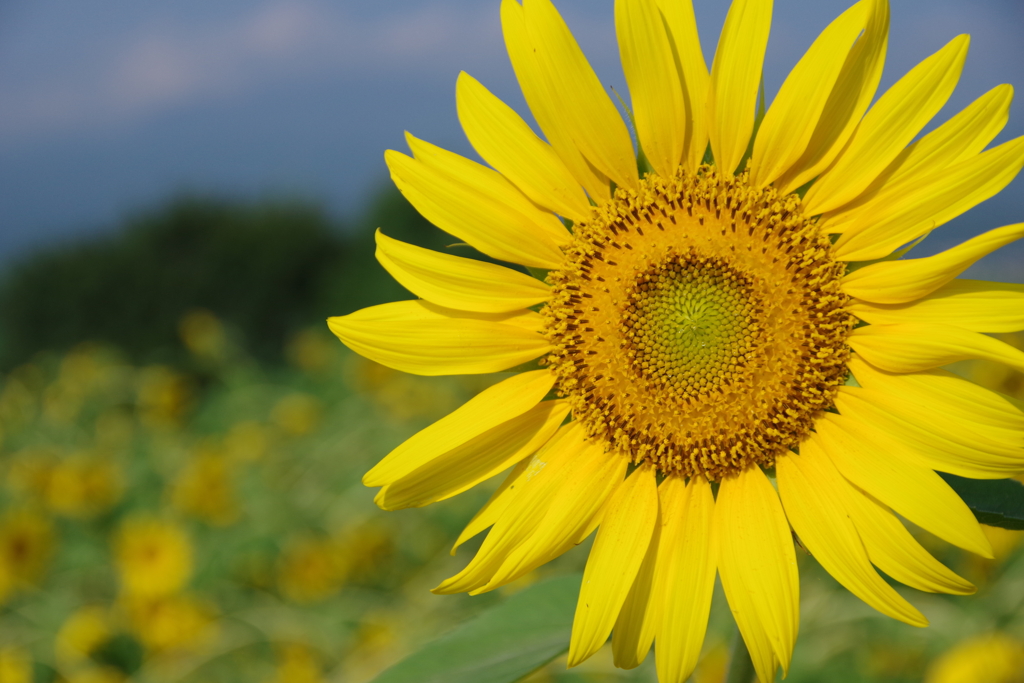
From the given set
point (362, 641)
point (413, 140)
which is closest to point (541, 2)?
point (413, 140)

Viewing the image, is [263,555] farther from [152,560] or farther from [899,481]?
[899,481]

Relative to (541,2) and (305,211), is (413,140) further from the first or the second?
(305,211)

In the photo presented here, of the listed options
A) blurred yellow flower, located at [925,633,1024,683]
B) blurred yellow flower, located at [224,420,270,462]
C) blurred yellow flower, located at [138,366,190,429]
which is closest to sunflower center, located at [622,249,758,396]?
blurred yellow flower, located at [925,633,1024,683]

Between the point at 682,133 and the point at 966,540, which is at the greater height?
the point at 682,133

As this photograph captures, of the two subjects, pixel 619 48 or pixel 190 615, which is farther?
pixel 190 615

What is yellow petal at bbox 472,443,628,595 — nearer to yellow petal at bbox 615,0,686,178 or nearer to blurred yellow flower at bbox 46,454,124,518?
yellow petal at bbox 615,0,686,178

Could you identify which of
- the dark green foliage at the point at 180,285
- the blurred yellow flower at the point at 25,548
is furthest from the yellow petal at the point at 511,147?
the dark green foliage at the point at 180,285

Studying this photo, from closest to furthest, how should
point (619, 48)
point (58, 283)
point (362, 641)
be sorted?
point (619, 48), point (362, 641), point (58, 283)

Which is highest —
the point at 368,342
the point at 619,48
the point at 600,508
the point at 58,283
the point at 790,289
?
the point at 58,283
